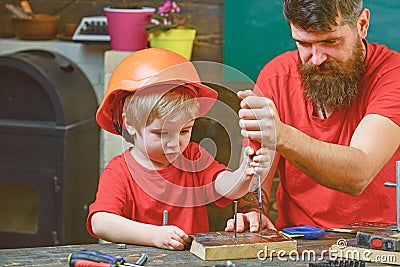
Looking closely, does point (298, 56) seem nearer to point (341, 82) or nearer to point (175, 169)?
point (341, 82)

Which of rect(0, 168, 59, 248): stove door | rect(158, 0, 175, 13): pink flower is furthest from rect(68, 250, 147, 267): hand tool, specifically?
rect(158, 0, 175, 13): pink flower

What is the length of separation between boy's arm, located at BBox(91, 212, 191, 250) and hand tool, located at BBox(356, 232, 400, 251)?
386 millimetres

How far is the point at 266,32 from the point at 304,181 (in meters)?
1.24

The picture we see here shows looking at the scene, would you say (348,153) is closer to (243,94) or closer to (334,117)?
(334,117)

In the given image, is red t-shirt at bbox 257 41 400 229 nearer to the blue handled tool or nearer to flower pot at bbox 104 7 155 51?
the blue handled tool

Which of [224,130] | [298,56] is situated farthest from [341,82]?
[224,130]

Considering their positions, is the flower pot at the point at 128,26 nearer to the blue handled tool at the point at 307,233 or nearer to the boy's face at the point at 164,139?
the boy's face at the point at 164,139

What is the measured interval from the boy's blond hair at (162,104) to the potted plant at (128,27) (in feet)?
4.55

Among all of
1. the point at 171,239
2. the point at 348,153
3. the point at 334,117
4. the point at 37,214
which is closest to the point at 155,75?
the point at 171,239

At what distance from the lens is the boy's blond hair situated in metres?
2.11

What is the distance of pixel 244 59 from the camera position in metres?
3.63

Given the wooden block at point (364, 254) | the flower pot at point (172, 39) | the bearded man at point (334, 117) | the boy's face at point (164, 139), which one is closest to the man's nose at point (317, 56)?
the bearded man at point (334, 117)

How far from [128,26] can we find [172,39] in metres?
0.19

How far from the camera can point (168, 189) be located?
222cm
